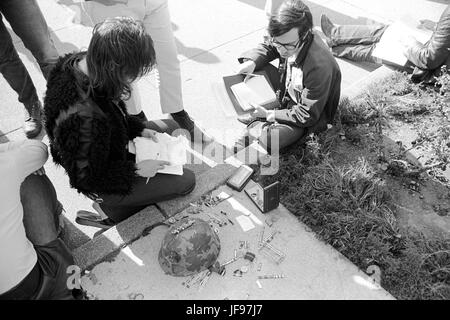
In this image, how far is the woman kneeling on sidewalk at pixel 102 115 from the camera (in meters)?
1.79

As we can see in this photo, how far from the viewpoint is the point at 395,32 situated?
3916 millimetres

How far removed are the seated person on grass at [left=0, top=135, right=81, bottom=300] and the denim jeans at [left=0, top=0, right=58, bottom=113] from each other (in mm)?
1219

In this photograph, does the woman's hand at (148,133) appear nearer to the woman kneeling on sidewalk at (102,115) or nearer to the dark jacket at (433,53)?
the woman kneeling on sidewalk at (102,115)

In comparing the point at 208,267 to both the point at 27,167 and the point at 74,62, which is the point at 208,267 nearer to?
the point at 27,167

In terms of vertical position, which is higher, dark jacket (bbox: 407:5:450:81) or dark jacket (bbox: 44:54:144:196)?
dark jacket (bbox: 44:54:144:196)

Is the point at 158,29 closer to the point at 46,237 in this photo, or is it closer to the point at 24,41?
the point at 24,41

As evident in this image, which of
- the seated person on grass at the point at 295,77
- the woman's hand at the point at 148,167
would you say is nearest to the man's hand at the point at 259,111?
the seated person on grass at the point at 295,77

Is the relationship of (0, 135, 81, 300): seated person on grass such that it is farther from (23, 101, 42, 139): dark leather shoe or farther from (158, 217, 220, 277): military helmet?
(23, 101, 42, 139): dark leather shoe

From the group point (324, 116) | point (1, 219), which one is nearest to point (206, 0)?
point (324, 116)

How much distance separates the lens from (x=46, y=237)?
2.04 metres

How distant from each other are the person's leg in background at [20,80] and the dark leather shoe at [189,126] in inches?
50.6

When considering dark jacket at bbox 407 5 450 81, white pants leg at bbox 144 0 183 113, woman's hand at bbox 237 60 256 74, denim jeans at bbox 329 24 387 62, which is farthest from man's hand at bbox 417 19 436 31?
white pants leg at bbox 144 0 183 113

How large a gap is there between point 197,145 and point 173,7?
2.68 m

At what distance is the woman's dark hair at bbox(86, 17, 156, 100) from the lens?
1756mm
